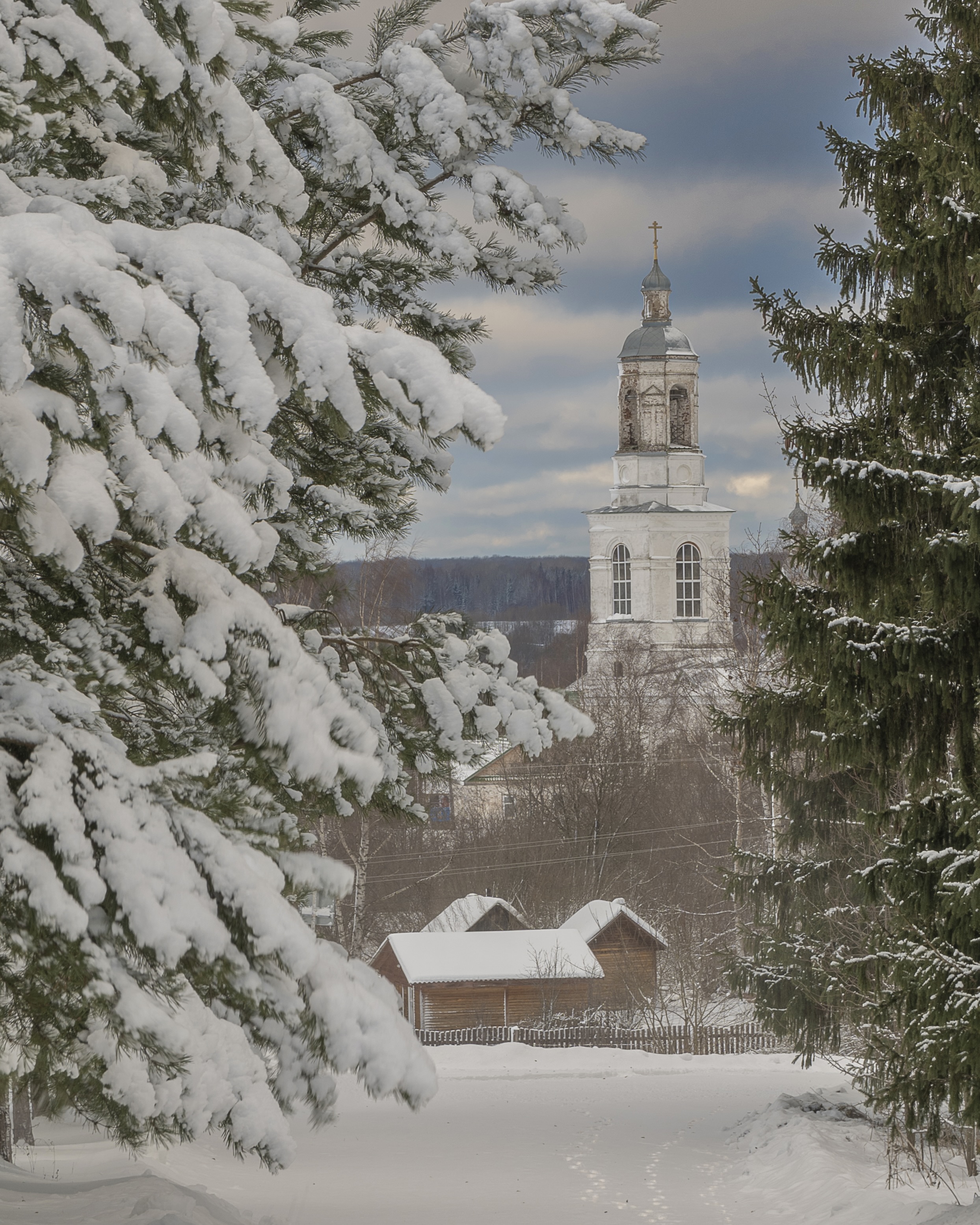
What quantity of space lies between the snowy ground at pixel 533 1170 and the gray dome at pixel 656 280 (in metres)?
40.7

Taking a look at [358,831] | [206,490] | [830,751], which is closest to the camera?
[206,490]

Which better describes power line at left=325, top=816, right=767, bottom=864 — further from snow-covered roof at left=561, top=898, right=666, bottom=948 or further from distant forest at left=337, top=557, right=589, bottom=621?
Result: distant forest at left=337, top=557, right=589, bottom=621

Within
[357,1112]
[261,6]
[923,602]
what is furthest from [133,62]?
[357,1112]

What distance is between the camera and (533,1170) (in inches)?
502

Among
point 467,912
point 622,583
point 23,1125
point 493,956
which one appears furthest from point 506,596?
point 23,1125

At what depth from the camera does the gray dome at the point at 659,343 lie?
2021 inches

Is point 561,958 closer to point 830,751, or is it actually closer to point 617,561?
point 830,751

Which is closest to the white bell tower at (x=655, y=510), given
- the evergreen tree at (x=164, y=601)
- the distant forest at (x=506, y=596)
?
the distant forest at (x=506, y=596)

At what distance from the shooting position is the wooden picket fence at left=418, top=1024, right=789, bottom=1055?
78.6 ft

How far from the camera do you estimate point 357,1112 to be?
1720 cm

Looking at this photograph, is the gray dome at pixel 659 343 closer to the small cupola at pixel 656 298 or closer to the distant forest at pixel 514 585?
the small cupola at pixel 656 298

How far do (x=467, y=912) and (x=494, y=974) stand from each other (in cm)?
411

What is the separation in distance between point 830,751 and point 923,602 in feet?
3.57

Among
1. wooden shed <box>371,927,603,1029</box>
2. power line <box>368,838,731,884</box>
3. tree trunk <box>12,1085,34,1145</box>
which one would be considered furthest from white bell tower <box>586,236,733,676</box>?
tree trunk <box>12,1085,34,1145</box>
